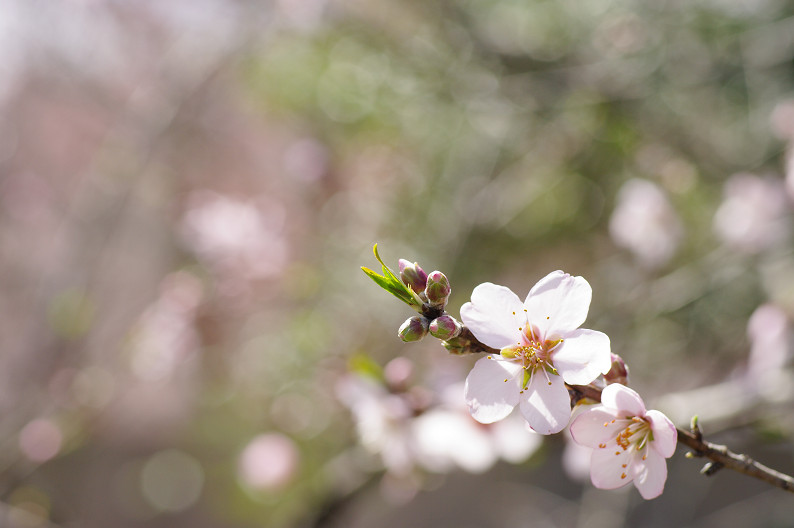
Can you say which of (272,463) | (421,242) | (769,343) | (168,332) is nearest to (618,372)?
(769,343)

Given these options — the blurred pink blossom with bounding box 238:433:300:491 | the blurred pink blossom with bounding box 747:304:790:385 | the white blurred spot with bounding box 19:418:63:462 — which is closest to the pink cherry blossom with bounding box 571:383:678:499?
the blurred pink blossom with bounding box 747:304:790:385

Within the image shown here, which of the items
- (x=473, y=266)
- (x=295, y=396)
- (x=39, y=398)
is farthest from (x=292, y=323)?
(x=39, y=398)

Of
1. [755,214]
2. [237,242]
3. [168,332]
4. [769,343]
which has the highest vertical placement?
[755,214]

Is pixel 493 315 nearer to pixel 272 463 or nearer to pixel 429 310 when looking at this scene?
pixel 429 310

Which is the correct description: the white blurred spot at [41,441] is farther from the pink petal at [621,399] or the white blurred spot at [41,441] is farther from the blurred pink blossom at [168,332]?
the pink petal at [621,399]

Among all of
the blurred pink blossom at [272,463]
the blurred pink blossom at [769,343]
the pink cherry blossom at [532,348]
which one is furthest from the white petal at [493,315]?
the blurred pink blossom at [272,463]

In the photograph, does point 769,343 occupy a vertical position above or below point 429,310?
above
